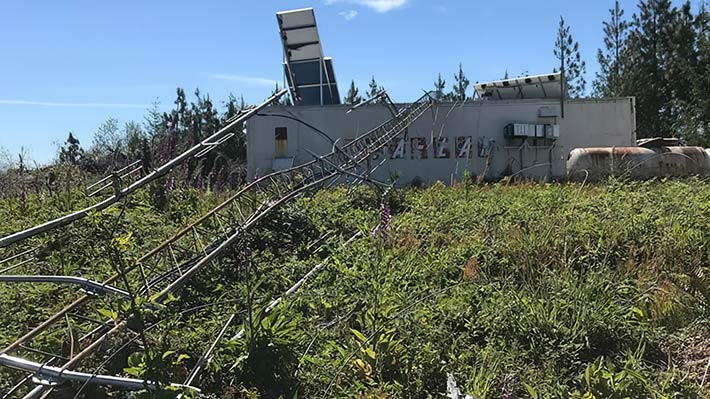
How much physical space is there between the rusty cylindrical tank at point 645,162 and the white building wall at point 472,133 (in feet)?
15.4

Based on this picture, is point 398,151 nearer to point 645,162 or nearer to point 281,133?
point 281,133

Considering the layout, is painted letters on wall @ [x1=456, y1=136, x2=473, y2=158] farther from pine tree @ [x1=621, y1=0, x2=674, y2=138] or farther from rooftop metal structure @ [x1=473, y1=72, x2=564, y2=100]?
pine tree @ [x1=621, y1=0, x2=674, y2=138]

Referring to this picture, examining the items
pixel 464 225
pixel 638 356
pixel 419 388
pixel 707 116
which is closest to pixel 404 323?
pixel 419 388

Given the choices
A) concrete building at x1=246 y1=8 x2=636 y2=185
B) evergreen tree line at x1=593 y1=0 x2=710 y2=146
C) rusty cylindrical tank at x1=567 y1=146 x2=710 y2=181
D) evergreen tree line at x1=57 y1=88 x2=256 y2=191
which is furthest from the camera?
evergreen tree line at x1=593 y1=0 x2=710 y2=146

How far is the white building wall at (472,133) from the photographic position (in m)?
16.3

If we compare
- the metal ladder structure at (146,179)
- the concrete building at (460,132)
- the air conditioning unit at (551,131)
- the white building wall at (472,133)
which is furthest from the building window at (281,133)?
the metal ladder structure at (146,179)

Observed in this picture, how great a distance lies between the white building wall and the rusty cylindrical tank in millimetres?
4682

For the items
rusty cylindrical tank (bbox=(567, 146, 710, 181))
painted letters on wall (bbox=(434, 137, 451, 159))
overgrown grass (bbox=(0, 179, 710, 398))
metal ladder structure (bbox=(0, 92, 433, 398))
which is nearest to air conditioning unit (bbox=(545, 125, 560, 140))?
painted letters on wall (bbox=(434, 137, 451, 159))

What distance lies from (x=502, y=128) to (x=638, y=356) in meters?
14.0

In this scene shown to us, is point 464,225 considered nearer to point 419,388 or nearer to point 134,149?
point 419,388

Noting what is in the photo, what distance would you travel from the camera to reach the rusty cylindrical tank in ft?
36.0

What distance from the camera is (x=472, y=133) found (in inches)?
647

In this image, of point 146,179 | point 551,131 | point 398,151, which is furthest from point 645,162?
point 146,179

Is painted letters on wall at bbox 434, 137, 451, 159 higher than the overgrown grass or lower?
higher
